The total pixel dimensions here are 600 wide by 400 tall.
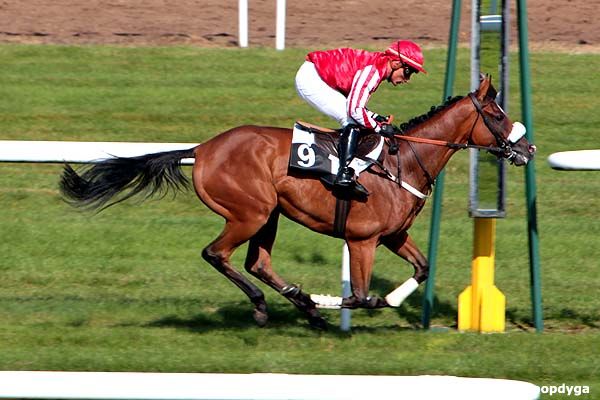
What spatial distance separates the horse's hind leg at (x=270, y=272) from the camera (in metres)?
6.73

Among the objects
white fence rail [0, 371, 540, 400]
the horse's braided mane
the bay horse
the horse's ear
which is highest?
the horse's ear

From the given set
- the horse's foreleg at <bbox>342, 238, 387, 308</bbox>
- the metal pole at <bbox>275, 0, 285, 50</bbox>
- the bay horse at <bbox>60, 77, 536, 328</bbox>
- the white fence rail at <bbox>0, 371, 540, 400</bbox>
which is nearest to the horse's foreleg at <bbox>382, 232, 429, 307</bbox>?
the bay horse at <bbox>60, 77, 536, 328</bbox>

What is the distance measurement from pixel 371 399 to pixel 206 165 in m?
2.84

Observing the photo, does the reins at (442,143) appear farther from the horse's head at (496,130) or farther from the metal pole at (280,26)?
the metal pole at (280,26)

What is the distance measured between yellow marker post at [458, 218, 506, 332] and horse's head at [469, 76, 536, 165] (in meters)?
0.44

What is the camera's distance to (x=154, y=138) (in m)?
10.6

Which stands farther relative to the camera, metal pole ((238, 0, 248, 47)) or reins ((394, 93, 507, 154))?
metal pole ((238, 0, 248, 47))

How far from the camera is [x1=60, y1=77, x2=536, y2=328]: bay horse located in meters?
6.54

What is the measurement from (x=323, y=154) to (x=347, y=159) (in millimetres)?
140

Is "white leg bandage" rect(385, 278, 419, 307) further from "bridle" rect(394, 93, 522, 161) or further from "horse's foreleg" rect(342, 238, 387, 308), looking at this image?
"bridle" rect(394, 93, 522, 161)

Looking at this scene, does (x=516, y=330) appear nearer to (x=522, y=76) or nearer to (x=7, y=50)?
(x=522, y=76)

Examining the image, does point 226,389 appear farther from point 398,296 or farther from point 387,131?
point 387,131

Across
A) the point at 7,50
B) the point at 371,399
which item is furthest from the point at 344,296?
the point at 7,50

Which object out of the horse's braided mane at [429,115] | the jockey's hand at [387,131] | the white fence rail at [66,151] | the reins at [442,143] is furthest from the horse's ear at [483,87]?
the white fence rail at [66,151]
